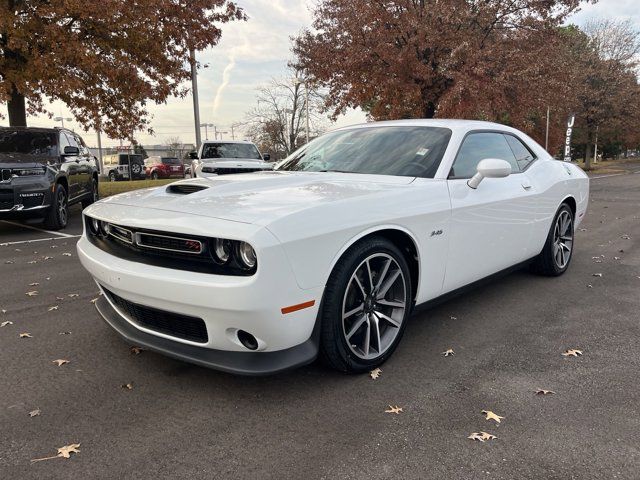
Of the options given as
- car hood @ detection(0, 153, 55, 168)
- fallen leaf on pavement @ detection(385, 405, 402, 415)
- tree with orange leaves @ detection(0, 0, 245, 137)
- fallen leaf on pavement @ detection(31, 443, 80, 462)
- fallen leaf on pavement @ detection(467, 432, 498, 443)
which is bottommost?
fallen leaf on pavement @ detection(467, 432, 498, 443)

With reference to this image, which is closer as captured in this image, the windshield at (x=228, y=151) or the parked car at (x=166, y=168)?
the windshield at (x=228, y=151)

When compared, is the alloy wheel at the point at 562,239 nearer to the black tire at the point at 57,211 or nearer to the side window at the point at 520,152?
the side window at the point at 520,152

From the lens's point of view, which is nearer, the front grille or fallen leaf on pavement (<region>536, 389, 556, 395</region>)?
the front grille

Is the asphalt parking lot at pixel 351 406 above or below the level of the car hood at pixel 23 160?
below

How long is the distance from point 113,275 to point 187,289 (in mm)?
567

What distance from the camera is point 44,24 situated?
10297mm

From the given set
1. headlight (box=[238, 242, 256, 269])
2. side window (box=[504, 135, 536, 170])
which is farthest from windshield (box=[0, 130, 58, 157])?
headlight (box=[238, 242, 256, 269])

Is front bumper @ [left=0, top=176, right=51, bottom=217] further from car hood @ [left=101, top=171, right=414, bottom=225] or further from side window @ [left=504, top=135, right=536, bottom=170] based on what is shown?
side window @ [left=504, top=135, right=536, bottom=170]

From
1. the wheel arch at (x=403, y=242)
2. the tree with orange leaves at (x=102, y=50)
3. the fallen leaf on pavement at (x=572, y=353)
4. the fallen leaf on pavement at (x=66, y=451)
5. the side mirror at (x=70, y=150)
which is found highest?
the tree with orange leaves at (x=102, y=50)

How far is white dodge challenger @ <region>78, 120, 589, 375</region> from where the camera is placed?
235cm

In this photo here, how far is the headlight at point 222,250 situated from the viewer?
239cm

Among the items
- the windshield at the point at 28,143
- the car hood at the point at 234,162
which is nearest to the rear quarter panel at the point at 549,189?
the windshield at the point at 28,143

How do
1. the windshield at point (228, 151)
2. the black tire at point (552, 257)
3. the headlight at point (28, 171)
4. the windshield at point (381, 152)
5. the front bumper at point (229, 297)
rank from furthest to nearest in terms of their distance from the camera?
the windshield at point (228, 151)
the headlight at point (28, 171)
the black tire at point (552, 257)
the windshield at point (381, 152)
the front bumper at point (229, 297)

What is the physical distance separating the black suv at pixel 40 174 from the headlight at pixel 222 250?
638 centimetres
